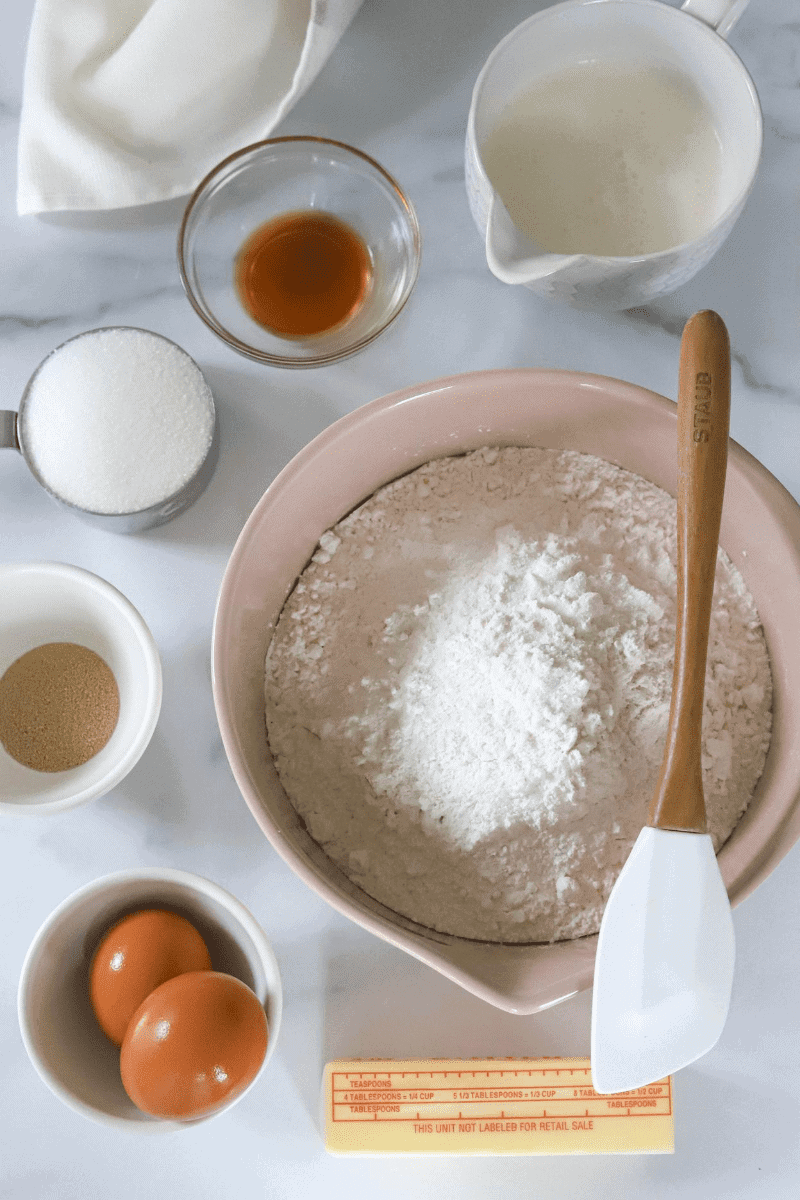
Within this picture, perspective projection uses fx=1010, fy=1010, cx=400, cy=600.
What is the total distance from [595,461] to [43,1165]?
75 cm

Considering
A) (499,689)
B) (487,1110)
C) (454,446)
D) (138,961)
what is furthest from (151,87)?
(487,1110)

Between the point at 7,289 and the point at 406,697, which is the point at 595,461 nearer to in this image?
the point at 406,697

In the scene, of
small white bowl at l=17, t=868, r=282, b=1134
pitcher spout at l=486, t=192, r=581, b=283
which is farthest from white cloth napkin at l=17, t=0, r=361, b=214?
small white bowl at l=17, t=868, r=282, b=1134

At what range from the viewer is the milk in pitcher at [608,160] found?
2.64 ft

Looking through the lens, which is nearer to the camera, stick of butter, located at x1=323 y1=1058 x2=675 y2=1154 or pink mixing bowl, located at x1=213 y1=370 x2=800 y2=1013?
pink mixing bowl, located at x1=213 y1=370 x2=800 y2=1013

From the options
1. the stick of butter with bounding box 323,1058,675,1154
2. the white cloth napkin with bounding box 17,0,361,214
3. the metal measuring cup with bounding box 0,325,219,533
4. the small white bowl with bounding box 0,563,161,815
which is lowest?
the stick of butter with bounding box 323,1058,675,1154

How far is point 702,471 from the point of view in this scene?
2.22 ft

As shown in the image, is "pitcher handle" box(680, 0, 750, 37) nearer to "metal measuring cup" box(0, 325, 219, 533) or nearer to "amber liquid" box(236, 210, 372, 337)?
"amber liquid" box(236, 210, 372, 337)

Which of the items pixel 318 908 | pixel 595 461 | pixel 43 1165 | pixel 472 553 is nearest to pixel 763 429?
pixel 595 461

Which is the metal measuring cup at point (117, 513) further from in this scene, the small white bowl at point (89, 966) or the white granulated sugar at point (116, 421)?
the small white bowl at point (89, 966)

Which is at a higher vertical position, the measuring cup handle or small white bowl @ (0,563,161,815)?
the measuring cup handle

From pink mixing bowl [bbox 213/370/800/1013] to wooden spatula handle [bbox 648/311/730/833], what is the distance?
6 centimetres

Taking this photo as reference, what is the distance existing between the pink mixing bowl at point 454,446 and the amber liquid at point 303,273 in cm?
18

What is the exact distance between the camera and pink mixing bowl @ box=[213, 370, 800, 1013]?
0.71 m
